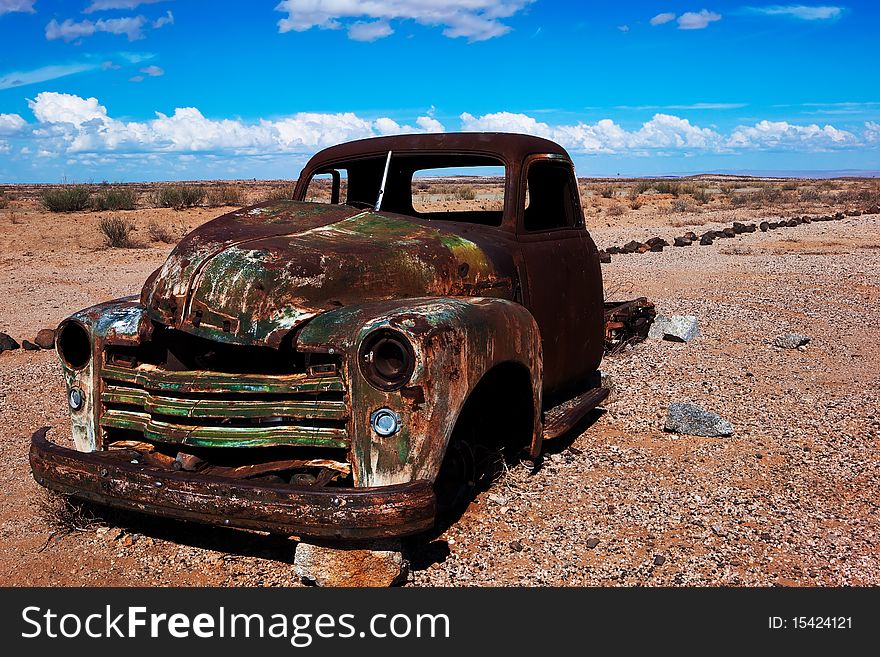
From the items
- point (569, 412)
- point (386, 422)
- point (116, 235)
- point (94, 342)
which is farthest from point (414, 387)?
point (116, 235)

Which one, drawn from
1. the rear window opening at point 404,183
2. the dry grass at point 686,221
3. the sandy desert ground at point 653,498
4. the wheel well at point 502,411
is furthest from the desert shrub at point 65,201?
the wheel well at point 502,411

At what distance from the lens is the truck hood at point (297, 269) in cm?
340

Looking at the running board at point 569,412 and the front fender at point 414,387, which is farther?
the running board at point 569,412

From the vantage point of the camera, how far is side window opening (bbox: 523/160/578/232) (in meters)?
5.16

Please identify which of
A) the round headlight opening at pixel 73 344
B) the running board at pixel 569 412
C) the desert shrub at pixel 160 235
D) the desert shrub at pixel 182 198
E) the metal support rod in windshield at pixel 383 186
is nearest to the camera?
the round headlight opening at pixel 73 344

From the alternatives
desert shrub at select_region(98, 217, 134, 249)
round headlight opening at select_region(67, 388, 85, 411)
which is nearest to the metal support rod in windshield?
round headlight opening at select_region(67, 388, 85, 411)

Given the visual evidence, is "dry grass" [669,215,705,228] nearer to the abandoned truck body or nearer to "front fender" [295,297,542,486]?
the abandoned truck body

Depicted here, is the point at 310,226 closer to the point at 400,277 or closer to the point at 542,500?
the point at 400,277

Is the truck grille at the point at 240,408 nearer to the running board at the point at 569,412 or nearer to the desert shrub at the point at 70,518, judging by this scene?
the desert shrub at the point at 70,518

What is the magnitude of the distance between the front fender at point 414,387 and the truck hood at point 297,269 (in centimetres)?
25

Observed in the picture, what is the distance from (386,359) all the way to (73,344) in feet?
5.53

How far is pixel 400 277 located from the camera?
387 cm

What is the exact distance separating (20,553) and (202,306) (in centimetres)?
145

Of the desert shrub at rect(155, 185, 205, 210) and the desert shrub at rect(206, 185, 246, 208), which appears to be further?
the desert shrub at rect(206, 185, 246, 208)
